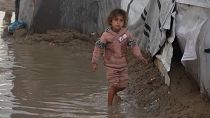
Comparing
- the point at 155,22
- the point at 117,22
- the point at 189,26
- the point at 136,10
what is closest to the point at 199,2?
the point at 189,26

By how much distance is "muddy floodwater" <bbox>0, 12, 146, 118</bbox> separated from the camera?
6.13 metres

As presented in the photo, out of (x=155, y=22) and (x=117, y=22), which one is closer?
(x=117, y=22)

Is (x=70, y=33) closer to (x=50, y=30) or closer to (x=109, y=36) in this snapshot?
(x=50, y=30)

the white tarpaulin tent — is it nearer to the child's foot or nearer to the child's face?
the child's face

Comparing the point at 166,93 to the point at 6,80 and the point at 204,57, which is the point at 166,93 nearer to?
the point at 204,57

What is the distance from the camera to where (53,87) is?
757cm

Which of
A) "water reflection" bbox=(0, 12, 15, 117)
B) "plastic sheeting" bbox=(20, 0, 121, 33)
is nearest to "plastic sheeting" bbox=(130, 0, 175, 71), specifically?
"water reflection" bbox=(0, 12, 15, 117)

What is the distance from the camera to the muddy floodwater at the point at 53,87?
20.1 feet

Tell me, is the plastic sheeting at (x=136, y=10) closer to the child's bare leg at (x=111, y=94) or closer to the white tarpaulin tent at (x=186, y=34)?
the white tarpaulin tent at (x=186, y=34)

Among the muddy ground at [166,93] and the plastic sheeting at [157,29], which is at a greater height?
the plastic sheeting at [157,29]

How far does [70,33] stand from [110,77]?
6.47 m

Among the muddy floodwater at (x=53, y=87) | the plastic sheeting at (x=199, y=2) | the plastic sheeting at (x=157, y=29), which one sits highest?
the plastic sheeting at (x=199, y=2)

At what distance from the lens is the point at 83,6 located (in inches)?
518

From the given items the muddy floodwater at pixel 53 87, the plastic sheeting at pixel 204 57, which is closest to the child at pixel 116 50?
the muddy floodwater at pixel 53 87
